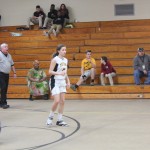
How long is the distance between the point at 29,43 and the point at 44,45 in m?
0.68

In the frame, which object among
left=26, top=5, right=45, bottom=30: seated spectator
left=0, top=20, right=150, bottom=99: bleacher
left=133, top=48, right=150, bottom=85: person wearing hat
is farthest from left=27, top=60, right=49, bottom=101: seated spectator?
left=26, top=5, right=45, bottom=30: seated spectator

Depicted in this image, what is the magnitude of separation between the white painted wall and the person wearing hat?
4711 mm

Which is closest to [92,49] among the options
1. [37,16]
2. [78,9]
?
[78,9]

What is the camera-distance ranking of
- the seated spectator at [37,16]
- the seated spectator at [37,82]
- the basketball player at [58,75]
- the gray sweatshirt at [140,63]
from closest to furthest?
1. the basketball player at [58,75]
2. the gray sweatshirt at [140,63]
3. the seated spectator at [37,82]
4. the seated spectator at [37,16]

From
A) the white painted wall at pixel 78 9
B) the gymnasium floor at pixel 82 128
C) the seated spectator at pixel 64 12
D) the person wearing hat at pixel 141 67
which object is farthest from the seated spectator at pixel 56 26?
the gymnasium floor at pixel 82 128

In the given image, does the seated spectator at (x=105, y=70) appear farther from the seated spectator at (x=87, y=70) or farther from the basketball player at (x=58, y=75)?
the basketball player at (x=58, y=75)

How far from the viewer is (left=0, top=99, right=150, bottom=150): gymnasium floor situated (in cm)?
556

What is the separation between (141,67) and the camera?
11.4 meters

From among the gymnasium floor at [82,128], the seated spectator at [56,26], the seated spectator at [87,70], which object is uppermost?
the seated spectator at [56,26]

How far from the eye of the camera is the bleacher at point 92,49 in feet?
37.4

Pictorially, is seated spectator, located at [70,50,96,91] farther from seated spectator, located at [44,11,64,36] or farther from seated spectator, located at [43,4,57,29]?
seated spectator, located at [43,4,57,29]

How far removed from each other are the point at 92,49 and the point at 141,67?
2960 millimetres

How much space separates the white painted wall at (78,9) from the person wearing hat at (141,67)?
471 centimetres

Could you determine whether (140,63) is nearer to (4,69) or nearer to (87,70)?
(87,70)
